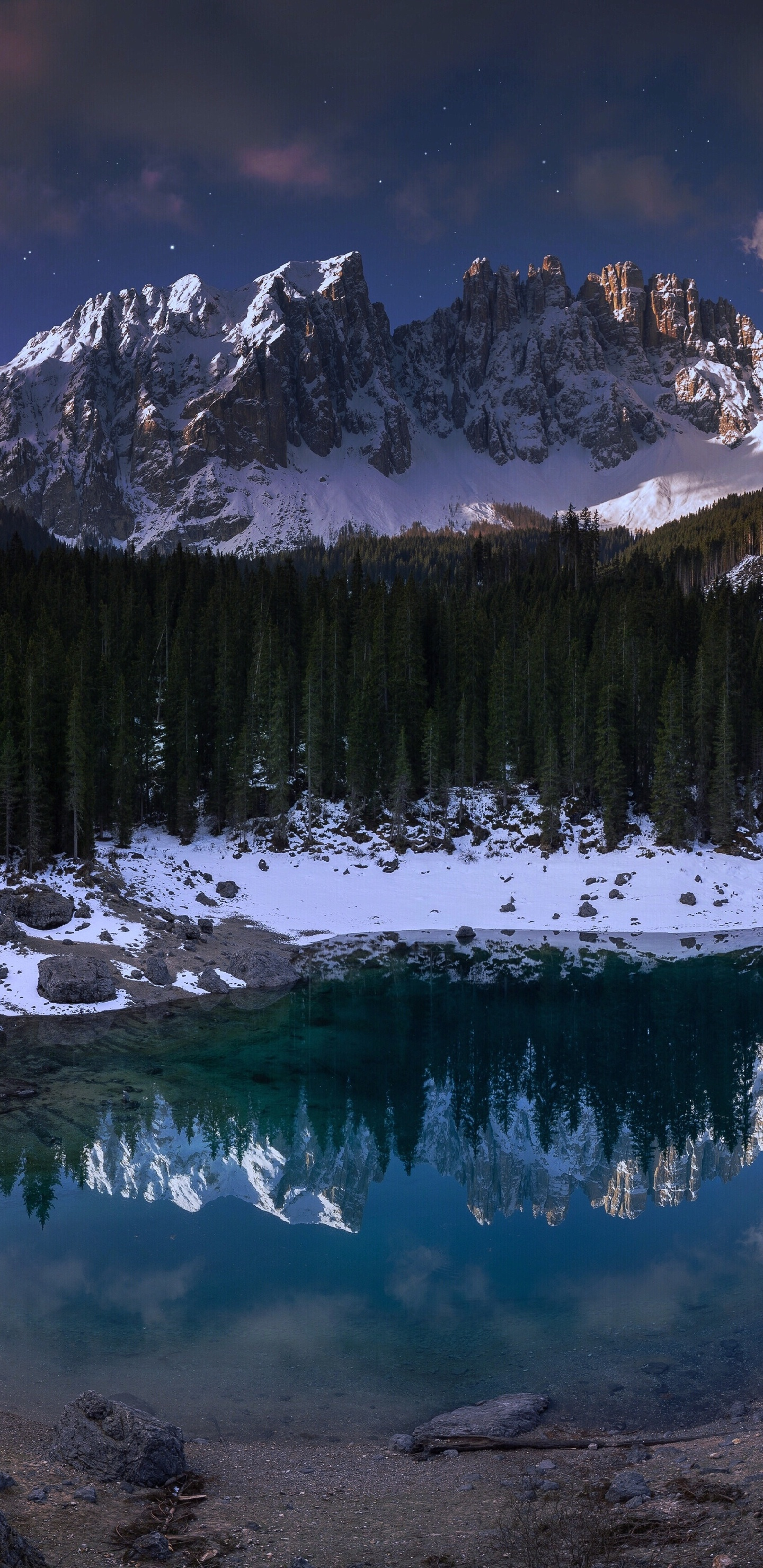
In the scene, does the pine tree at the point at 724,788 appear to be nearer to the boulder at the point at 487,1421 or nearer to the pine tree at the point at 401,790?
the pine tree at the point at 401,790

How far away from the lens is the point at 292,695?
88.0 m

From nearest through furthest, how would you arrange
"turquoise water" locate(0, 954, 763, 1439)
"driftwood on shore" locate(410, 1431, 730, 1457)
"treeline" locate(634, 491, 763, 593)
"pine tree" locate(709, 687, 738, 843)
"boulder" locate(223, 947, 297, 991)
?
1. "driftwood on shore" locate(410, 1431, 730, 1457)
2. "turquoise water" locate(0, 954, 763, 1439)
3. "boulder" locate(223, 947, 297, 991)
4. "pine tree" locate(709, 687, 738, 843)
5. "treeline" locate(634, 491, 763, 593)

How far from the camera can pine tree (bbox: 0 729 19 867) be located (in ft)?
185

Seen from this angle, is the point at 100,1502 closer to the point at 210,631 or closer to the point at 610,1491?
the point at 610,1491

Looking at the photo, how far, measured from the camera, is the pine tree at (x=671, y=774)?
2891 inches

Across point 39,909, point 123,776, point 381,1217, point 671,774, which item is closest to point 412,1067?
point 381,1217

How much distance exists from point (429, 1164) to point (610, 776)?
51858 millimetres

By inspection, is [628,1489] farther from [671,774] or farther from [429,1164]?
[671,774]

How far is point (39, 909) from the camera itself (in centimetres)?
4834

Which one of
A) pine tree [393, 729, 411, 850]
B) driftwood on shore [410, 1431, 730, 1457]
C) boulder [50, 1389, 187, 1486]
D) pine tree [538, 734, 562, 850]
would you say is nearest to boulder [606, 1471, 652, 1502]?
driftwood on shore [410, 1431, 730, 1457]

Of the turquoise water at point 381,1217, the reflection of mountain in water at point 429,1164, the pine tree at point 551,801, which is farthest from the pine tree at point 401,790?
the reflection of mountain in water at point 429,1164

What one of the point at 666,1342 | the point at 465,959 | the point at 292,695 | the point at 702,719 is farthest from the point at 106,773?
the point at 666,1342

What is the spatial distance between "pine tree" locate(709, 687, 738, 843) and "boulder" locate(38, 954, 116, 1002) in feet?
165

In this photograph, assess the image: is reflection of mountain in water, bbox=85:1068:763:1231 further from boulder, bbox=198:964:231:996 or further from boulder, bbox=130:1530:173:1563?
boulder, bbox=198:964:231:996
